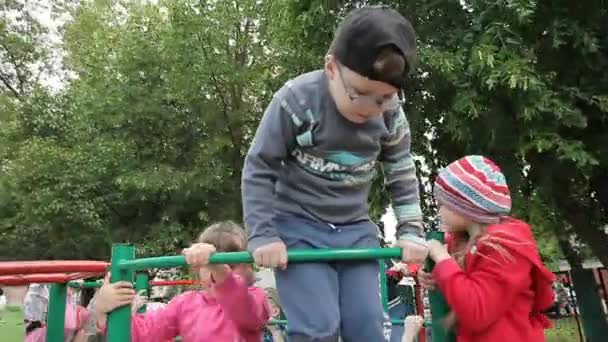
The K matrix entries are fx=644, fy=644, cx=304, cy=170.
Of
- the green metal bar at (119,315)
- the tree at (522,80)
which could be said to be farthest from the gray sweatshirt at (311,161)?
the tree at (522,80)

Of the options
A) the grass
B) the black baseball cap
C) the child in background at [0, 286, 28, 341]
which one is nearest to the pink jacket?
the black baseball cap

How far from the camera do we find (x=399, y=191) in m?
1.81

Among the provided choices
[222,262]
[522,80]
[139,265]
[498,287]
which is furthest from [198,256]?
[522,80]

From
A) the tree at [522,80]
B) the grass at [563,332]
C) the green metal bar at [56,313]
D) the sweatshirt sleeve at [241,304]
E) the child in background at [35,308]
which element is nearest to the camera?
the sweatshirt sleeve at [241,304]

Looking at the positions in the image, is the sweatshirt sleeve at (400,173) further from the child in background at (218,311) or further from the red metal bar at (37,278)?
the red metal bar at (37,278)

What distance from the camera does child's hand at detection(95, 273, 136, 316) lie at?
164 cm

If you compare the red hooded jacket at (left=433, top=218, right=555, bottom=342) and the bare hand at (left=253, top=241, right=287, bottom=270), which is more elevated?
the bare hand at (left=253, top=241, right=287, bottom=270)

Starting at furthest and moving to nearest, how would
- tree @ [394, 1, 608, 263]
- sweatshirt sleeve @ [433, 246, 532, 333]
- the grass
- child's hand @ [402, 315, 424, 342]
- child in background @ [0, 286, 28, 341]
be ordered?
the grass, child in background @ [0, 286, 28, 341], tree @ [394, 1, 608, 263], child's hand @ [402, 315, 424, 342], sweatshirt sleeve @ [433, 246, 532, 333]

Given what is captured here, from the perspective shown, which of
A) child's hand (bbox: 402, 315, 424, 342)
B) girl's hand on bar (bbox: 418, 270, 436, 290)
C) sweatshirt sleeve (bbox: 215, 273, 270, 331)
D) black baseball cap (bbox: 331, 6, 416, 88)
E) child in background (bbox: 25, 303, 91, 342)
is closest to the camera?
black baseball cap (bbox: 331, 6, 416, 88)

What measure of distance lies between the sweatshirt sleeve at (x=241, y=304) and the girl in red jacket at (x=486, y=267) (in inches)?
24.9

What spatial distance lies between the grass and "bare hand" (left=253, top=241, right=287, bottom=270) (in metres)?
10.3

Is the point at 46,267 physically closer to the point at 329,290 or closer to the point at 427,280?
the point at 329,290

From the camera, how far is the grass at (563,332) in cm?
1079

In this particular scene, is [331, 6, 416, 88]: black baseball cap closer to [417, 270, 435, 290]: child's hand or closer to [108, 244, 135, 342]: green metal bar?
[417, 270, 435, 290]: child's hand
